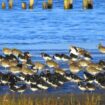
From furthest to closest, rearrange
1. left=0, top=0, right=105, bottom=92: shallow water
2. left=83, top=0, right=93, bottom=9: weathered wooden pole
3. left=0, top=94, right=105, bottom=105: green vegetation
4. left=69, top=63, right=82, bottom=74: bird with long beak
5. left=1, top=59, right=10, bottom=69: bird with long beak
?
left=83, top=0, right=93, bottom=9: weathered wooden pole, left=0, top=0, right=105, bottom=92: shallow water, left=1, top=59, right=10, bottom=69: bird with long beak, left=69, top=63, right=82, bottom=74: bird with long beak, left=0, top=94, right=105, bottom=105: green vegetation

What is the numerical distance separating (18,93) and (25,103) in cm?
332

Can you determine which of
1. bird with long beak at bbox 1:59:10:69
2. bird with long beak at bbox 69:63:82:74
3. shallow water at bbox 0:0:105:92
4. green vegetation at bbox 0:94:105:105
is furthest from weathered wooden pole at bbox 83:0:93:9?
green vegetation at bbox 0:94:105:105

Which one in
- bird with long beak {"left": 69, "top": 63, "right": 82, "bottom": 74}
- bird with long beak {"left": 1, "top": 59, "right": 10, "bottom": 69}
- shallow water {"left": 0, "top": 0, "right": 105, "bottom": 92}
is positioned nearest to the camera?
bird with long beak {"left": 69, "top": 63, "right": 82, "bottom": 74}

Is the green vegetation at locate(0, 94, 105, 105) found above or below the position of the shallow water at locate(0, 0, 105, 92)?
above

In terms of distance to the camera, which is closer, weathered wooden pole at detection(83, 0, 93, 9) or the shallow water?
the shallow water

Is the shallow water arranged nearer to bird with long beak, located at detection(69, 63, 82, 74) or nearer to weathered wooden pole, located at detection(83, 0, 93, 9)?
bird with long beak, located at detection(69, 63, 82, 74)

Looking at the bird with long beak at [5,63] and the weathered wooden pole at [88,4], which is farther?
the weathered wooden pole at [88,4]

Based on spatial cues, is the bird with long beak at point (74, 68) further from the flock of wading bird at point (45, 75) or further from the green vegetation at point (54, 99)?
the green vegetation at point (54, 99)

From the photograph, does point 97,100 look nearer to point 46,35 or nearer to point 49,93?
point 49,93

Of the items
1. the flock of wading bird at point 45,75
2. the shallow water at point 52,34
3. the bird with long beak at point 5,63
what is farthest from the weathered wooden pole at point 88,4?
the bird with long beak at point 5,63

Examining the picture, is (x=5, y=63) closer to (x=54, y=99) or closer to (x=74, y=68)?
(x=74, y=68)

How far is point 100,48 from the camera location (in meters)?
25.9

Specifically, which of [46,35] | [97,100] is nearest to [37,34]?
[46,35]

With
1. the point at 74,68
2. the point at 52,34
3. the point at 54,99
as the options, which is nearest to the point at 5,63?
the point at 74,68
